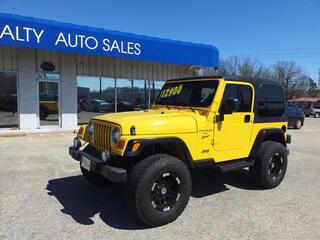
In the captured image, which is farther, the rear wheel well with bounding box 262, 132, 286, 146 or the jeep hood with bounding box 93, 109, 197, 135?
the rear wheel well with bounding box 262, 132, 286, 146

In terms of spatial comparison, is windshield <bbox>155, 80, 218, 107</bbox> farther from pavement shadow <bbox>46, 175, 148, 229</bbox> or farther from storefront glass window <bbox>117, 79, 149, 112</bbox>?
storefront glass window <bbox>117, 79, 149, 112</bbox>

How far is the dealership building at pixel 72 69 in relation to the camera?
12.2 m

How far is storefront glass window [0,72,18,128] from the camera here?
1299 cm

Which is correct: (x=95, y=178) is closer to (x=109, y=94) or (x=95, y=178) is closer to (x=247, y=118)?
(x=247, y=118)

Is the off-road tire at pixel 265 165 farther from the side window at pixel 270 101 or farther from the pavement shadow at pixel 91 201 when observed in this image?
the pavement shadow at pixel 91 201

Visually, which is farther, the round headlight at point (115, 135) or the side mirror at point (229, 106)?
the side mirror at point (229, 106)

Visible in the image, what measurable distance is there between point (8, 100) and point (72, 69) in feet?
9.91

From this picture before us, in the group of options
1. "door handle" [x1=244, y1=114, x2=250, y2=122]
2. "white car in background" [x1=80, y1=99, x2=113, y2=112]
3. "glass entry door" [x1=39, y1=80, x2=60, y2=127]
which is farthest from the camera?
"white car in background" [x1=80, y1=99, x2=113, y2=112]

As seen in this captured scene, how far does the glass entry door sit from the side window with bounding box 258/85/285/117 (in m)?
10.4

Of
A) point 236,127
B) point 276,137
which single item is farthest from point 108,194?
point 276,137

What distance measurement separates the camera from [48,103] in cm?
1398

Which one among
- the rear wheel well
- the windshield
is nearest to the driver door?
the windshield

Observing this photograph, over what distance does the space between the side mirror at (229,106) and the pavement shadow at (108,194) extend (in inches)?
60.2

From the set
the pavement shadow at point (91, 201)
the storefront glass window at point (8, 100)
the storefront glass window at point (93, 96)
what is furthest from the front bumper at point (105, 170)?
the storefront glass window at point (93, 96)
